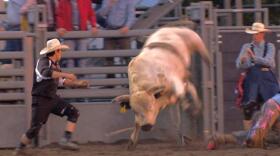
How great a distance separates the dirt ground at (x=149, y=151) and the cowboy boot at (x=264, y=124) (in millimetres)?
157

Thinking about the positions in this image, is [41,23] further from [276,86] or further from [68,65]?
[276,86]

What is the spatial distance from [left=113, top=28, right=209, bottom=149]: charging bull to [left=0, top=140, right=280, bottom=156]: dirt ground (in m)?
0.45

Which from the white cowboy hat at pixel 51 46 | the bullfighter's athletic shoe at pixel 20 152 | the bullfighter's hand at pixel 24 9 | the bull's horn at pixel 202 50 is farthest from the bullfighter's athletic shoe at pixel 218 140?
the bullfighter's hand at pixel 24 9

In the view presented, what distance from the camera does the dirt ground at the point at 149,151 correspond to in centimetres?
1067

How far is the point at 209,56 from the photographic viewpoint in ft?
38.3

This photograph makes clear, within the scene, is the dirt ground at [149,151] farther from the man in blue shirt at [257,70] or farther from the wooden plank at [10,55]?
the wooden plank at [10,55]

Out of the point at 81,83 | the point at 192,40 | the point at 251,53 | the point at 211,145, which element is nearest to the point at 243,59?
the point at 251,53

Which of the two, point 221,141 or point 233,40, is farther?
point 233,40

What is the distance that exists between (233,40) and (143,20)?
154 cm

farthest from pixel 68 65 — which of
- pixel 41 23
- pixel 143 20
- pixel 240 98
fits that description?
pixel 240 98

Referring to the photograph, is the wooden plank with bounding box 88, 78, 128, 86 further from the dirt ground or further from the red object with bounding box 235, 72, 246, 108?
the red object with bounding box 235, 72, 246, 108

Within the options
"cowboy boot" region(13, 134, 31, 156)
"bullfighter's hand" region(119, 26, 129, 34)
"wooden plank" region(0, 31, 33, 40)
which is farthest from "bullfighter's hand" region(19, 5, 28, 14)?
"cowboy boot" region(13, 134, 31, 156)

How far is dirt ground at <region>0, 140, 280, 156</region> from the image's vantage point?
10672 millimetres

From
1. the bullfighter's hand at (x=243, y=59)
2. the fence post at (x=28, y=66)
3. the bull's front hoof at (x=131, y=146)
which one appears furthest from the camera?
the bullfighter's hand at (x=243, y=59)
